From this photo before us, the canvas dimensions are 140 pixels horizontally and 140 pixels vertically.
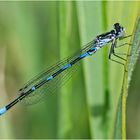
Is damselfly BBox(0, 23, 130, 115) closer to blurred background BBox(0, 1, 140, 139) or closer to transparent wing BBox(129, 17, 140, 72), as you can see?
blurred background BBox(0, 1, 140, 139)

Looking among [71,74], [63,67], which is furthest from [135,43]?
[63,67]

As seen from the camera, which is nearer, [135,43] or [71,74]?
[135,43]

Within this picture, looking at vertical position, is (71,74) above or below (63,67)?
below

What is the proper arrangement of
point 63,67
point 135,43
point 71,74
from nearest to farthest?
1. point 135,43
2. point 71,74
3. point 63,67

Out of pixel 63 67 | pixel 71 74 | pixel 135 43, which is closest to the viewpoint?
pixel 135 43

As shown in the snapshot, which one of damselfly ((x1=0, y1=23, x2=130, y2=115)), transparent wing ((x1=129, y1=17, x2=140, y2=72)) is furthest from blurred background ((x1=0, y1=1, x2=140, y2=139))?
transparent wing ((x1=129, y1=17, x2=140, y2=72))

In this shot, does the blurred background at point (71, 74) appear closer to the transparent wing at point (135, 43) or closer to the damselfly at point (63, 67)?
the damselfly at point (63, 67)

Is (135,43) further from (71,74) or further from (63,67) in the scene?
(63,67)
